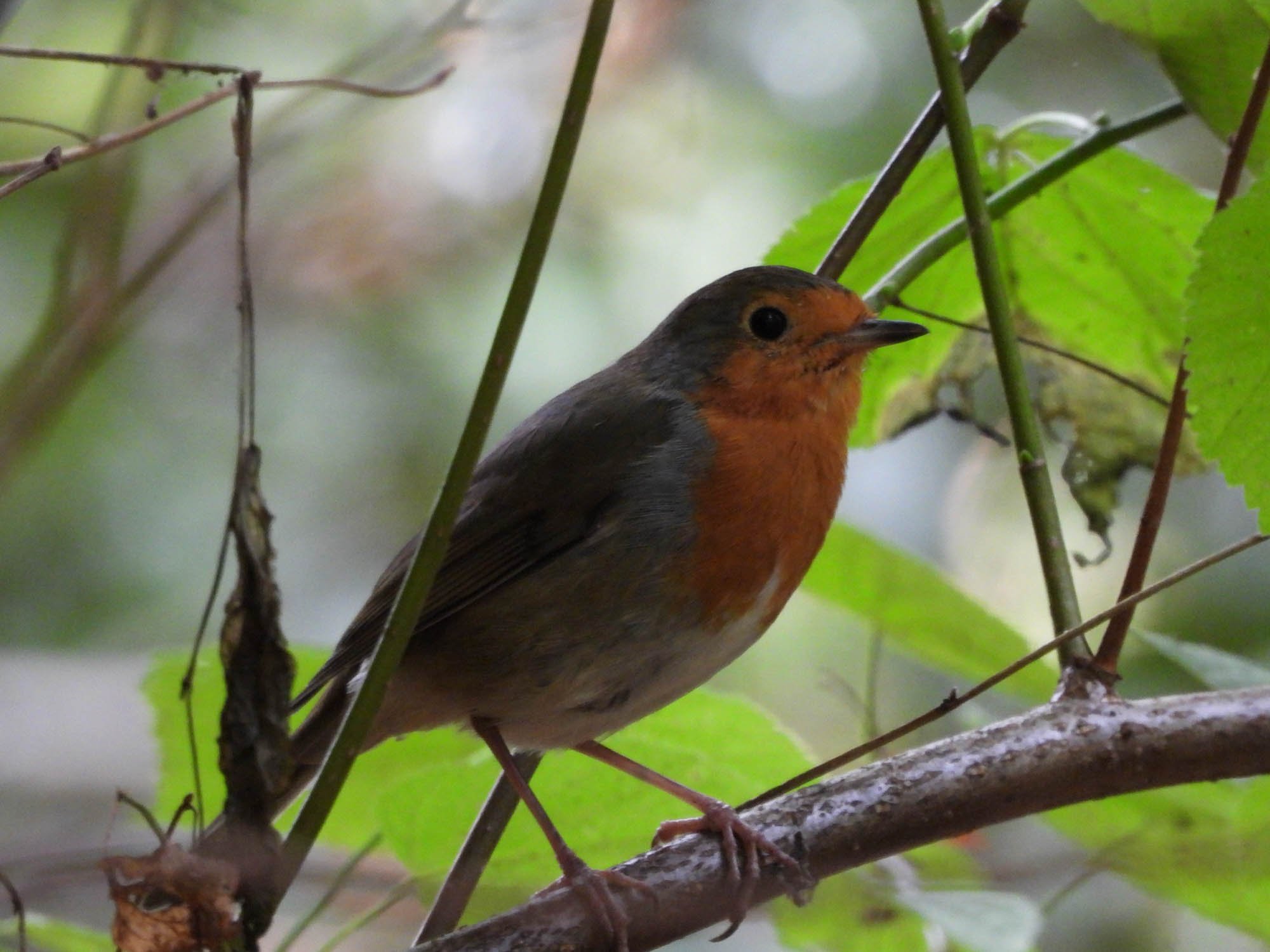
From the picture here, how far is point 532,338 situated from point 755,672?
58.4 inches

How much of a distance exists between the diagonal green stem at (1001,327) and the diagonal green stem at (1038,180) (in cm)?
20

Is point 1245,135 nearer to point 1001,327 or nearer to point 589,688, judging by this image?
point 1001,327

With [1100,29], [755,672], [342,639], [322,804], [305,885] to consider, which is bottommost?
[322,804]

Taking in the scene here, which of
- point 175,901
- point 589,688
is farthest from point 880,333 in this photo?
point 175,901

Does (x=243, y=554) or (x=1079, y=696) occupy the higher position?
(x=243, y=554)

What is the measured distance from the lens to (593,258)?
5332mm

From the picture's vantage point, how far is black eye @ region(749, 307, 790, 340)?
2.95 metres

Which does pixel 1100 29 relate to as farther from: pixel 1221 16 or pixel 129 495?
pixel 129 495

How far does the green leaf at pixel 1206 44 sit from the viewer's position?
2230 mm

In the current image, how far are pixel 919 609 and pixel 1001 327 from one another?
690 millimetres

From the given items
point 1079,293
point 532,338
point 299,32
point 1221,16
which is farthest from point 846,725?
point 1221,16

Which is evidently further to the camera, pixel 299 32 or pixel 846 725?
pixel 846 725

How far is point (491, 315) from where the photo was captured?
17.3ft

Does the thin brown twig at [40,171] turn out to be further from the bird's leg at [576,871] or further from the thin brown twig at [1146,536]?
the thin brown twig at [1146,536]
